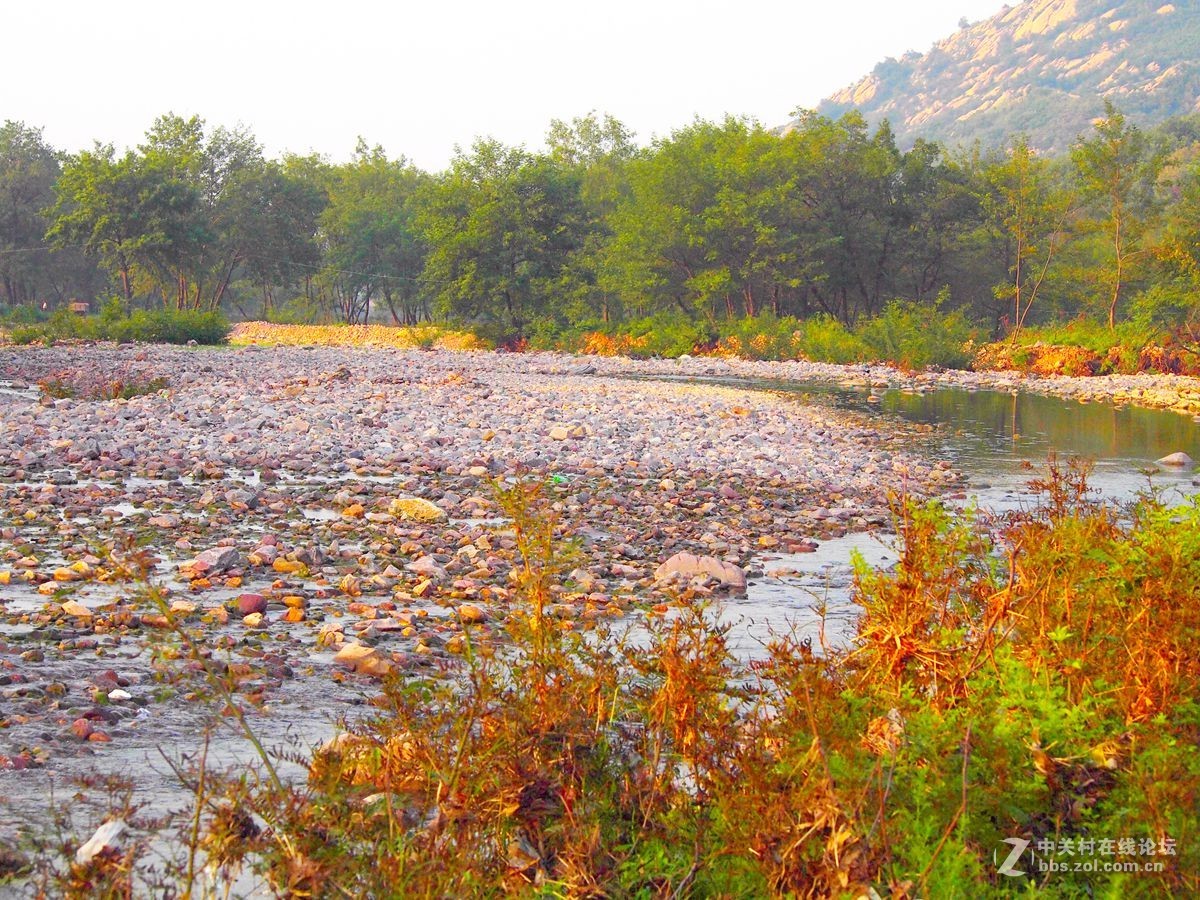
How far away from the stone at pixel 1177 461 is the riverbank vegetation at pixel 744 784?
421 inches

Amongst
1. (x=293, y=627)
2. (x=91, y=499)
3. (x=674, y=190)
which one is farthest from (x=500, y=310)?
(x=293, y=627)

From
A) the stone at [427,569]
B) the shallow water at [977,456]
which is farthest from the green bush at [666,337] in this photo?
the stone at [427,569]

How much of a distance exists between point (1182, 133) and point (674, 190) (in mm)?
81975

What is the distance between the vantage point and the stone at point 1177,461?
1350 cm

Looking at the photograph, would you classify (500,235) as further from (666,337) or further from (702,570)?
(702,570)

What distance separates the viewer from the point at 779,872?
267 centimetres

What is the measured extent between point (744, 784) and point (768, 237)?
4172 centimetres

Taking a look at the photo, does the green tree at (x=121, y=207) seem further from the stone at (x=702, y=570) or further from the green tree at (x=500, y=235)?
the stone at (x=702, y=570)

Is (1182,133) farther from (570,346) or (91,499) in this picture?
(91,499)

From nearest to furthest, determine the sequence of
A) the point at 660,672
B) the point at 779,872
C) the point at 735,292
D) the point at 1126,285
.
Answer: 1. the point at 779,872
2. the point at 660,672
3. the point at 1126,285
4. the point at 735,292

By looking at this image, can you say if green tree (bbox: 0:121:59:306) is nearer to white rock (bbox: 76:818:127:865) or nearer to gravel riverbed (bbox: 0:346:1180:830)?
gravel riverbed (bbox: 0:346:1180:830)

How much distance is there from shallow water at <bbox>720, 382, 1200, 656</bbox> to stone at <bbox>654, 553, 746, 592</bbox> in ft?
0.42

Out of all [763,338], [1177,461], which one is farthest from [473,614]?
[763,338]

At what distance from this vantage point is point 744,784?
301 cm
